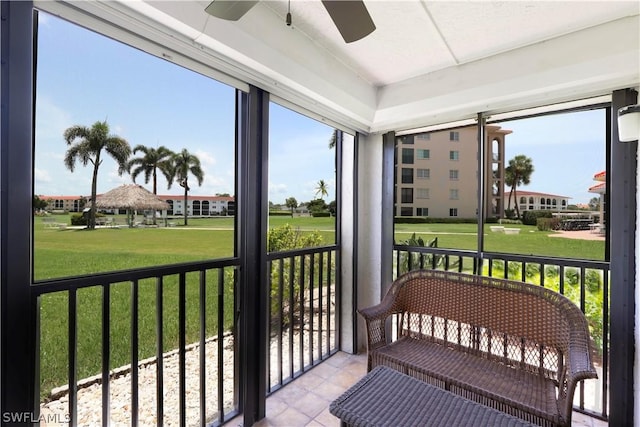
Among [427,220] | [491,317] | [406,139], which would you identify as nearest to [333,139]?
[406,139]

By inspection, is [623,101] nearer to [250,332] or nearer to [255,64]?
[255,64]

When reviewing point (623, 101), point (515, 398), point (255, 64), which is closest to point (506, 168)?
point (623, 101)

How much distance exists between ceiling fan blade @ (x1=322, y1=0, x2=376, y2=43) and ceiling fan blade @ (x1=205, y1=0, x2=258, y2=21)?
12.1 inches

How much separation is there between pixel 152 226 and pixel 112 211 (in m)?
0.20

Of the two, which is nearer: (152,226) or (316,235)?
(152,226)

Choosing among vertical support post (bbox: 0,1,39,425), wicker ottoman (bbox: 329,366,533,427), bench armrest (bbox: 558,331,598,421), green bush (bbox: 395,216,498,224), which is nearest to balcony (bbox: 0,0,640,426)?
vertical support post (bbox: 0,1,39,425)

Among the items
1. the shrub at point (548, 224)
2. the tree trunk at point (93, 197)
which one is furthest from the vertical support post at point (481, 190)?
the tree trunk at point (93, 197)

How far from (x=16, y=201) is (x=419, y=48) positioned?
242 centimetres

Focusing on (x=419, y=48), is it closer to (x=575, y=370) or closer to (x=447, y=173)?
(x=447, y=173)

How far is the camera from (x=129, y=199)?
1.46 metres

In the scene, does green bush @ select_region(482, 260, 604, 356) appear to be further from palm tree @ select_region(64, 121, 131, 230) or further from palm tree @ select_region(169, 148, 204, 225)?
palm tree @ select_region(64, 121, 131, 230)

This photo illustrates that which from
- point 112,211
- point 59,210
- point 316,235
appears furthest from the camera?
point 316,235

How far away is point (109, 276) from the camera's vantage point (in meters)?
1.35

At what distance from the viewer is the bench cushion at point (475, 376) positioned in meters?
1.54
